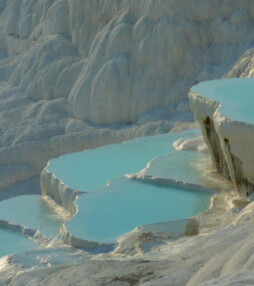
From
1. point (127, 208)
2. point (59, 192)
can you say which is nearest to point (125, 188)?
point (127, 208)

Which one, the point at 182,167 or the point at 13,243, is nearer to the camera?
the point at 13,243

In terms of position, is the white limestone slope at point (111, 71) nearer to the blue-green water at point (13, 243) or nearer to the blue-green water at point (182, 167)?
the blue-green water at point (182, 167)

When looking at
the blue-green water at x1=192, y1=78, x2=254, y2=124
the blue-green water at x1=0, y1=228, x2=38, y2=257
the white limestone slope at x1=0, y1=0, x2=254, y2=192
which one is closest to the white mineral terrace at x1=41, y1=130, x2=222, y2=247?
the blue-green water at x1=0, y1=228, x2=38, y2=257

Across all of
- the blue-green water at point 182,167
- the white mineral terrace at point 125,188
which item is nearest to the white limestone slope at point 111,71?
the white mineral terrace at point 125,188

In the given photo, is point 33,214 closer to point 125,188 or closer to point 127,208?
point 125,188

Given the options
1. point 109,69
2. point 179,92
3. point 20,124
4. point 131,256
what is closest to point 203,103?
point 131,256

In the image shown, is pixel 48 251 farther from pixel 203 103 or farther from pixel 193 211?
pixel 203 103
